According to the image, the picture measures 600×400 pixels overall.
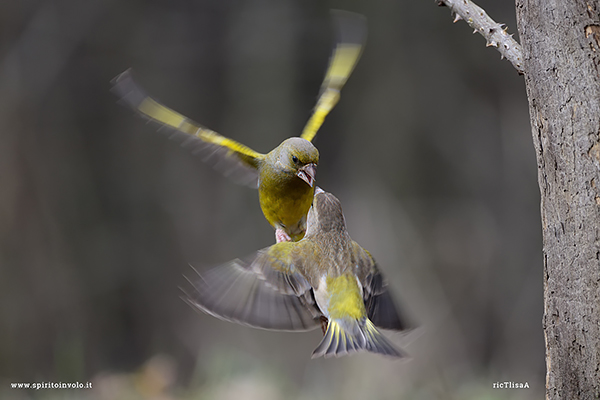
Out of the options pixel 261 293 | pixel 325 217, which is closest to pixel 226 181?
pixel 325 217

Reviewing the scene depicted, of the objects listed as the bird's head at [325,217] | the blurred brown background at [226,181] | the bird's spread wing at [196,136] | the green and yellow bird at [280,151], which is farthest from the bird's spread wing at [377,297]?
the blurred brown background at [226,181]

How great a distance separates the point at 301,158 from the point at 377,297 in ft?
2.31

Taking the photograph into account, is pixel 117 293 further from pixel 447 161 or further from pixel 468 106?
pixel 468 106

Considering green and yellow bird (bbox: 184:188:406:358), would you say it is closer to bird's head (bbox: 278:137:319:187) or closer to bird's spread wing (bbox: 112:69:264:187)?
bird's head (bbox: 278:137:319:187)

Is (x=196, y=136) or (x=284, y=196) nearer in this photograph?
(x=196, y=136)

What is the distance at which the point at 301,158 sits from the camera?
2.67 m

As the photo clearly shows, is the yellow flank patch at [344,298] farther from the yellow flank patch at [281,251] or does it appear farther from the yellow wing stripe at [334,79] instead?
the yellow wing stripe at [334,79]

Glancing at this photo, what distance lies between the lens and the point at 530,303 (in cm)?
695

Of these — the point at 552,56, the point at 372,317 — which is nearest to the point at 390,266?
the point at 372,317

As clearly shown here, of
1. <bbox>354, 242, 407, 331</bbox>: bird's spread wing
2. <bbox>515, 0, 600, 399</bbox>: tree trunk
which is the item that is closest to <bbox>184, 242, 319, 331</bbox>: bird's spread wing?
<bbox>354, 242, 407, 331</bbox>: bird's spread wing

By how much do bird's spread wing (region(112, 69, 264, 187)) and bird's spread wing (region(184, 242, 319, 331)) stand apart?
0.66 metres

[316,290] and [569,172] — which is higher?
[569,172]

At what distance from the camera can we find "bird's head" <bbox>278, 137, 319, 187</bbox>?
2.66 metres

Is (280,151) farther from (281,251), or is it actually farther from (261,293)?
(261,293)
